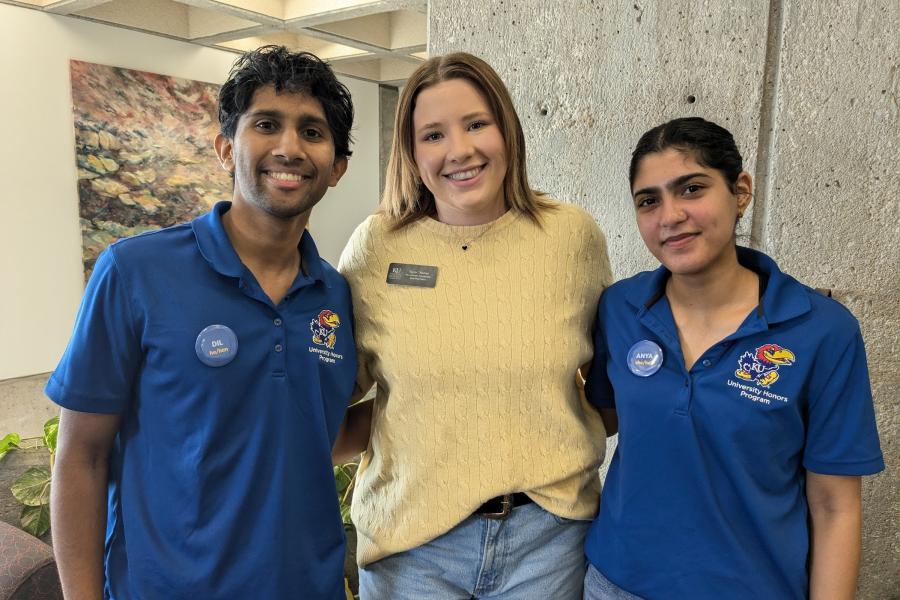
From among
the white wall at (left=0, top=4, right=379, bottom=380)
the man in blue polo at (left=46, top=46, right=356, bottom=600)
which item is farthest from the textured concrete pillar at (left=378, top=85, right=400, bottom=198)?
the man in blue polo at (left=46, top=46, right=356, bottom=600)

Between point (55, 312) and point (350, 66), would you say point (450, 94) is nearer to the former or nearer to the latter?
point (55, 312)

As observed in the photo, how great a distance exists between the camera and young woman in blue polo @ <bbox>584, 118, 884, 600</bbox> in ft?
3.66

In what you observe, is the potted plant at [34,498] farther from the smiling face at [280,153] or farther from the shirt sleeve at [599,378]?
the shirt sleeve at [599,378]

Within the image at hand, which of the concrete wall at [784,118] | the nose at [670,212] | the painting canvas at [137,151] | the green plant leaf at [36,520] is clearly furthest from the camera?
the painting canvas at [137,151]

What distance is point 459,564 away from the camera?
4.30 feet

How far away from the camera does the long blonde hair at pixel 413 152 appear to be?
141cm

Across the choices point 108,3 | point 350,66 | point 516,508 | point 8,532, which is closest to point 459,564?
point 516,508

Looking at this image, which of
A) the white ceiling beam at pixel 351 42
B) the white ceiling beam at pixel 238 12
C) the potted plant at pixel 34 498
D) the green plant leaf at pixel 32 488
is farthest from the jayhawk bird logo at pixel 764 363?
the white ceiling beam at pixel 351 42

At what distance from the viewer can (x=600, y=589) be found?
130 centimetres

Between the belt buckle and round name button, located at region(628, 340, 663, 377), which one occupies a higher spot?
round name button, located at region(628, 340, 663, 377)

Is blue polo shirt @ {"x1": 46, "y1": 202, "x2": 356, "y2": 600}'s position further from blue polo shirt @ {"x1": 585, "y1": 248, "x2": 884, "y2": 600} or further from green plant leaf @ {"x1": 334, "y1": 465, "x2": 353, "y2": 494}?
green plant leaf @ {"x1": 334, "y1": 465, "x2": 353, "y2": 494}

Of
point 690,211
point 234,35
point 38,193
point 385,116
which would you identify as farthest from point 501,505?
point 385,116

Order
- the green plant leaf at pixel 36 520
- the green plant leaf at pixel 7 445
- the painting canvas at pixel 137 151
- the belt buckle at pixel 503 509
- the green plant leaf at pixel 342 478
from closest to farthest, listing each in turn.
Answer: the belt buckle at pixel 503 509 → the green plant leaf at pixel 36 520 → the green plant leaf at pixel 7 445 → the green plant leaf at pixel 342 478 → the painting canvas at pixel 137 151

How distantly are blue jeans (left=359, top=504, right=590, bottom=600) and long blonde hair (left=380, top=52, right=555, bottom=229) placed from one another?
0.67 metres
